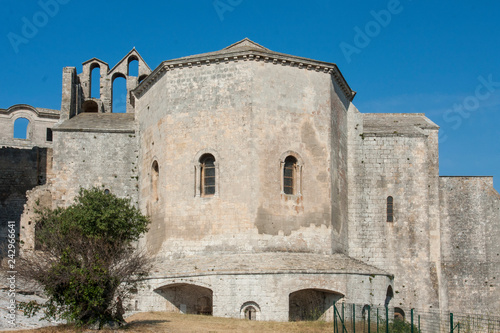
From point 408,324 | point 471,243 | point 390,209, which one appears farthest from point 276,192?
point 471,243

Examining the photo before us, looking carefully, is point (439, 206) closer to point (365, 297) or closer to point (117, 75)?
point (365, 297)

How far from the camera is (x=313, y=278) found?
25688 mm

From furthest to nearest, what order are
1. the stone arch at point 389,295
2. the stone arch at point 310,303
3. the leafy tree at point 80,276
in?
the stone arch at point 389,295 → the stone arch at point 310,303 → the leafy tree at point 80,276

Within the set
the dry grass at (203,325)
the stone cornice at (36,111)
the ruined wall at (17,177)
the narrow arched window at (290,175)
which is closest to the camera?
the dry grass at (203,325)

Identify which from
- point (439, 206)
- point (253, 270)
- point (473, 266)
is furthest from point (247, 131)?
point (473, 266)

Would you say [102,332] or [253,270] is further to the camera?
[253,270]

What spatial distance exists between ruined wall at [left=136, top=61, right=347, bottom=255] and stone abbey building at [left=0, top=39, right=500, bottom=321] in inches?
1.7

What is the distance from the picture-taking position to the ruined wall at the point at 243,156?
89.1ft

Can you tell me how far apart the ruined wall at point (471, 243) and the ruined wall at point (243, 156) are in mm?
5884

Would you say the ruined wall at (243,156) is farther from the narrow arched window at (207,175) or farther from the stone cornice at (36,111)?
the stone cornice at (36,111)

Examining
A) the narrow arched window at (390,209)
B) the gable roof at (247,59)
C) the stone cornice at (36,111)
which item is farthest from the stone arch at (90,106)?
the narrow arched window at (390,209)

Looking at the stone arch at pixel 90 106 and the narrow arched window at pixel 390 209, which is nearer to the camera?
the narrow arched window at pixel 390 209

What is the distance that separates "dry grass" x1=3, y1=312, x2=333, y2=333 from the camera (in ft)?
71.1

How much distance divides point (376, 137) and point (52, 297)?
16.5 metres
